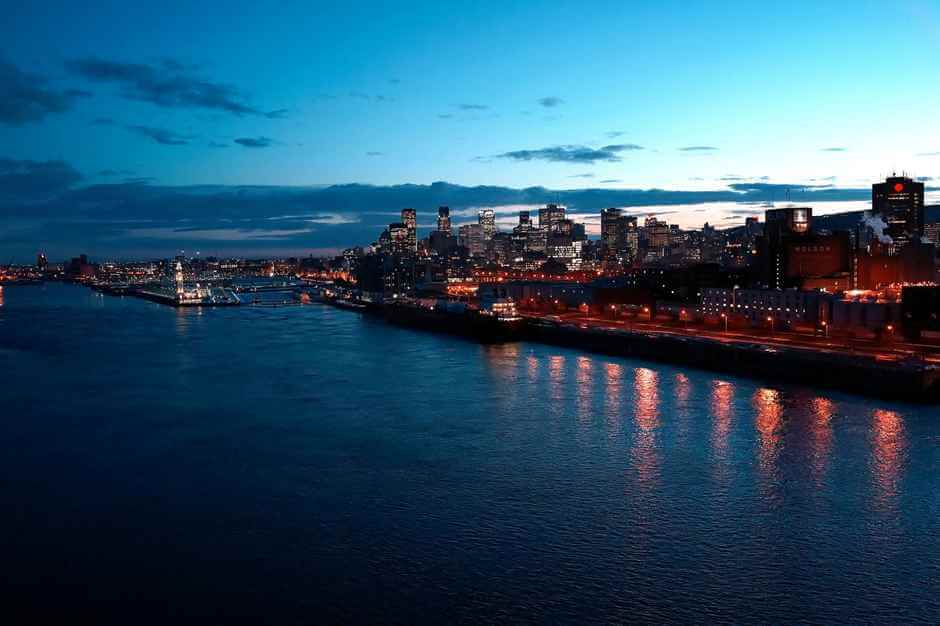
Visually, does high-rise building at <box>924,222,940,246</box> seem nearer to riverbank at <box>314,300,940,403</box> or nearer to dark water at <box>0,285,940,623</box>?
riverbank at <box>314,300,940,403</box>

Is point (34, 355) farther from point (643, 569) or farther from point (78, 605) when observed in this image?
point (643, 569)

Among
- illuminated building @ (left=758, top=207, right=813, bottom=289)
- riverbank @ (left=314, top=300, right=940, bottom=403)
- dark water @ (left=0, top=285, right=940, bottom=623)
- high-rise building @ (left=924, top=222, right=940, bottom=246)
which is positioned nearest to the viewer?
dark water @ (left=0, top=285, right=940, bottom=623)

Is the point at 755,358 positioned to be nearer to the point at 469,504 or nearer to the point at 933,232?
the point at 469,504

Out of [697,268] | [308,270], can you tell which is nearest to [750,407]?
[697,268]

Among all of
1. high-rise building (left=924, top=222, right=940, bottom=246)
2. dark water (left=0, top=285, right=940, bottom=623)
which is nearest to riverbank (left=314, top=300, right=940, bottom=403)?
dark water (left=0, top=285, right=940, bottom=623)

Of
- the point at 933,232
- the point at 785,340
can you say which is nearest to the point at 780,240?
the point at 785,340

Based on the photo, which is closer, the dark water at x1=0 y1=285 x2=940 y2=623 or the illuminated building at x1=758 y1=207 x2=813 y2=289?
the dark water at x1=0 y1=285 x2=940 y2=623

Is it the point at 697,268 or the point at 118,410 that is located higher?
the point at 697,268

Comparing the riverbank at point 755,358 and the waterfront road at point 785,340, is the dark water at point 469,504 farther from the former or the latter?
the waterfront road at point 785,340
